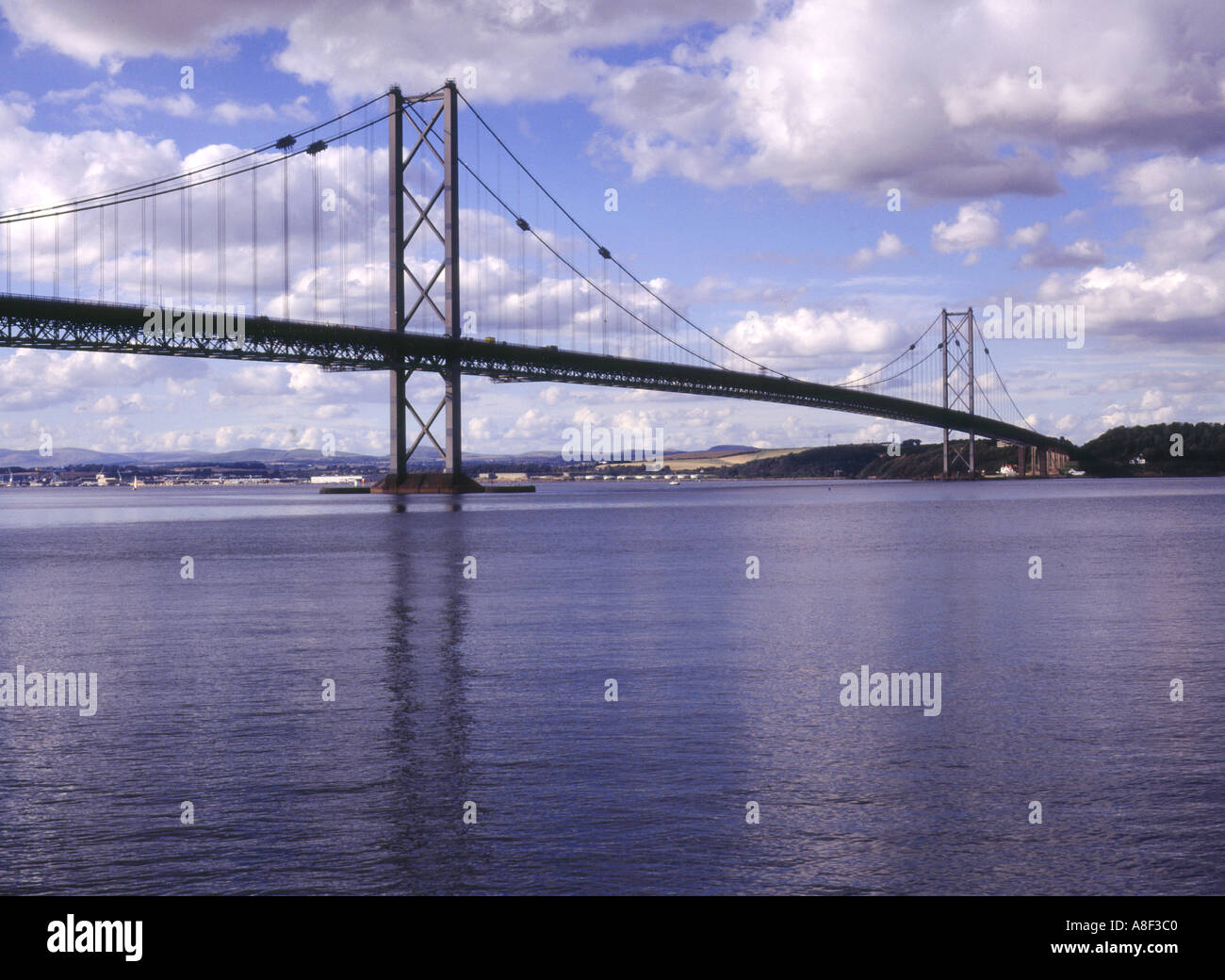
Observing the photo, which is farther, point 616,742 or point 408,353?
point 408,353

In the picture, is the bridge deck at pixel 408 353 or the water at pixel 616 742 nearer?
the water at pixel 616 742

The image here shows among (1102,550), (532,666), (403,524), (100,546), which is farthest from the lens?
(403,524)

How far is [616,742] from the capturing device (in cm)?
1198

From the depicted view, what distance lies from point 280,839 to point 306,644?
35.6 feet

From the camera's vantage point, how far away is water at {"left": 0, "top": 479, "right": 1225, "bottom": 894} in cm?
829

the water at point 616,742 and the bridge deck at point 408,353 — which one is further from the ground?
the bridge deck at point 408,353

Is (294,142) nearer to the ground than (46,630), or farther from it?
farther from it

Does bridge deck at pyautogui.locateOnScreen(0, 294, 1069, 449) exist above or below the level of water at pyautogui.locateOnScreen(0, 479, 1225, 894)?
above

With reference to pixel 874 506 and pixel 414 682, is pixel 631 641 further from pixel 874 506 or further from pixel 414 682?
pixel 874 506

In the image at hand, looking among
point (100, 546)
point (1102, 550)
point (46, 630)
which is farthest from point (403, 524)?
point (46, 630)

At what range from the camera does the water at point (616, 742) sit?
8.29m

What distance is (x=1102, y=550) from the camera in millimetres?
42719
